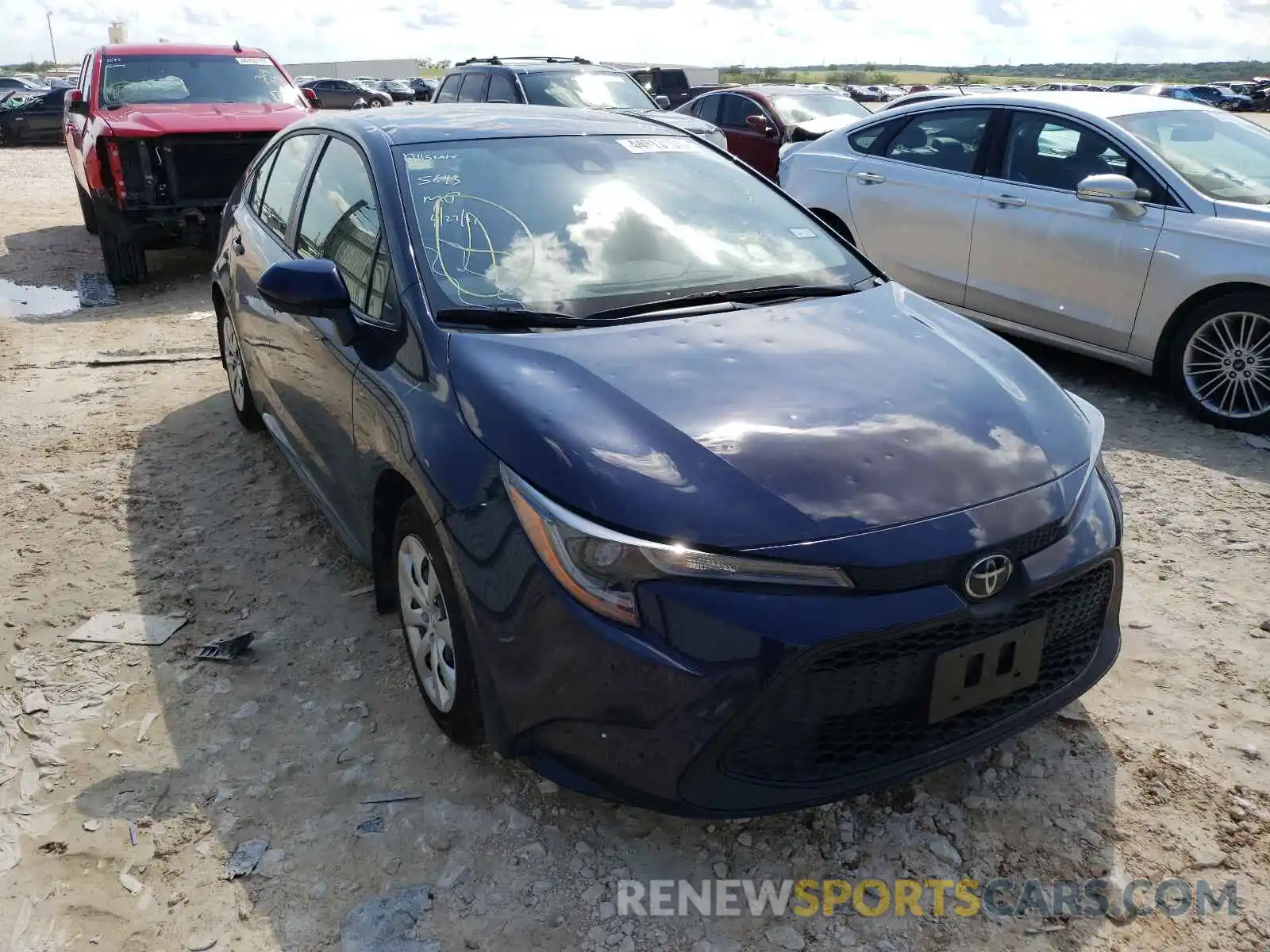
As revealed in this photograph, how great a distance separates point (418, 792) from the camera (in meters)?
2.69

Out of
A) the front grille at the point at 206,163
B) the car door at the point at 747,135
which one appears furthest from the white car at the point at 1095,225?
the car door at the point at 747,135

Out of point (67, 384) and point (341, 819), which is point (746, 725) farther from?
point (67, 384)

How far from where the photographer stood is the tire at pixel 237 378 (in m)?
4.84

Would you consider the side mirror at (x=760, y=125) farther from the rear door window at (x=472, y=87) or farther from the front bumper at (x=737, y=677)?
the front bumper at (x=737, y=677)

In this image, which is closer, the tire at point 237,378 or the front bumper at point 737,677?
the front bumper at point 737,677

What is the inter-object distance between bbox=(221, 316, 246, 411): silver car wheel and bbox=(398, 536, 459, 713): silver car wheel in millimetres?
2346

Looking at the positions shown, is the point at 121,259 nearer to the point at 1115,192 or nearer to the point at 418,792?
the point at 418,792

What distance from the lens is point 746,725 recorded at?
6.81ft

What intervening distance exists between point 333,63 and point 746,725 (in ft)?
258

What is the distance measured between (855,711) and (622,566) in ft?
1.91

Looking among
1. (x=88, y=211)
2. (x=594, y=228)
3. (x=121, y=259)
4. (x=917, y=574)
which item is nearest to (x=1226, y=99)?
(x=88, y=211)

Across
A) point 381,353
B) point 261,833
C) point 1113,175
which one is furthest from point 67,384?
point 1113,175

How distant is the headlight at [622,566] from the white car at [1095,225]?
3.93 metres

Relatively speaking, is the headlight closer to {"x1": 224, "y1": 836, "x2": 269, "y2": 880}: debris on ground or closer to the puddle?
{"x1": 224, "y1": 836, "x2": 269, "y2": 880}: debris on ground
